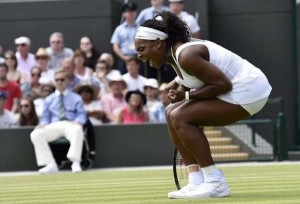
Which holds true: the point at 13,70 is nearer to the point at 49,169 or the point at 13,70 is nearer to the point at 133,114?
the point at 133,114

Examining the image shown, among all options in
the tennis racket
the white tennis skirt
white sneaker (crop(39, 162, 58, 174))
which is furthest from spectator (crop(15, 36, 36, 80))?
the white tennis skirt

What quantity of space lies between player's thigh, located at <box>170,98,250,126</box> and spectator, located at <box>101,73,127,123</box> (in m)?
8.82

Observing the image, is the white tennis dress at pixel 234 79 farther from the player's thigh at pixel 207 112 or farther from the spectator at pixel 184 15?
the spectator at pixel 184 15

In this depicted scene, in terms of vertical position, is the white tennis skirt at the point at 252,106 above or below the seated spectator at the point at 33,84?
above

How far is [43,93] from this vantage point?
17.4m

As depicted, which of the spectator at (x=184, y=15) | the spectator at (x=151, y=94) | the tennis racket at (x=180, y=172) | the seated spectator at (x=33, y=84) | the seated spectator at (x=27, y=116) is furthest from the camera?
the spectator at (x=184, y=15)

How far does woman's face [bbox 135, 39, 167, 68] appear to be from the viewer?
876 cm

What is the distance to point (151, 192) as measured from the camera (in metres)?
10.1

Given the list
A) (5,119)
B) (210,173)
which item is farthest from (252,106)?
(5,119)

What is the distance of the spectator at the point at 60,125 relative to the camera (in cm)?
1605

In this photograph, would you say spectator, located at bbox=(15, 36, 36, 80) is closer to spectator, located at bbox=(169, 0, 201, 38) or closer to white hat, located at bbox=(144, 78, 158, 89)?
white hat, located at bbox=(144, 78, 158, 89)

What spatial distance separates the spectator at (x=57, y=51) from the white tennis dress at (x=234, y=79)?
10.5 m

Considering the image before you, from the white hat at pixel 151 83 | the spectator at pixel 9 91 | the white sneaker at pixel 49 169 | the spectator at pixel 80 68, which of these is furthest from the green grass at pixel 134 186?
the spectator at pixel 80 68

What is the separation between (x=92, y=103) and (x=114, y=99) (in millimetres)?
393
